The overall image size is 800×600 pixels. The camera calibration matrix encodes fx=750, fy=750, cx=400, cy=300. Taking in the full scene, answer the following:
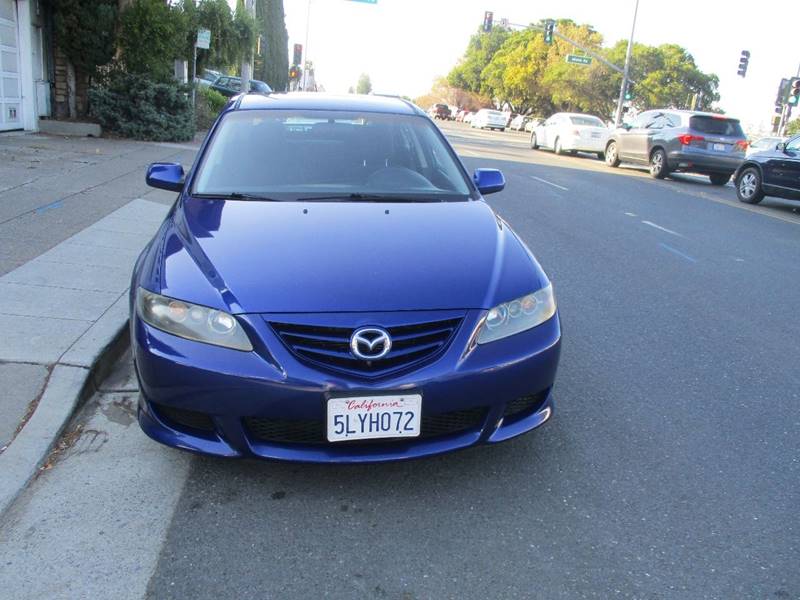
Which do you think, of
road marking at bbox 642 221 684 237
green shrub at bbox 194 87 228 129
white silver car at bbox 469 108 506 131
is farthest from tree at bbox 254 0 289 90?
road marking at bbox 642 221 684 237

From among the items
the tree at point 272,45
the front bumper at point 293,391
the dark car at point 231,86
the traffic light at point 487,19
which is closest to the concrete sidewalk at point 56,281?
the front bumper at point 293,391

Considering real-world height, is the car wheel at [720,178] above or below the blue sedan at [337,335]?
below

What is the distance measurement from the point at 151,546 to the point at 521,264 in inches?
76.8

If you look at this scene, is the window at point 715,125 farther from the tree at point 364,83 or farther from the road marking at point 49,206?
the tree at point 364,83

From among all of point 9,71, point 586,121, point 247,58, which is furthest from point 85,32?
point 586,121

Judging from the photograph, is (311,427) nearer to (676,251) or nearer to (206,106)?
(676,251)

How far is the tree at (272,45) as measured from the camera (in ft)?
159

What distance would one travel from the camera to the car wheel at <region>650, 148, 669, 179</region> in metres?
18.7

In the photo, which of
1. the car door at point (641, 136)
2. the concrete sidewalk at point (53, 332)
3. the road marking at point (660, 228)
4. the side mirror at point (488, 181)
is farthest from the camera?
the car door at point (641, 136)

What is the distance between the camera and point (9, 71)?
13.7m

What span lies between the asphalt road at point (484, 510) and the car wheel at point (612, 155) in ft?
58.0

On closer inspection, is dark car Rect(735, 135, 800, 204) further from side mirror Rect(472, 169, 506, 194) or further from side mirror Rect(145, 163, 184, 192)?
side mirror Rect(145, 163, 184, 192)

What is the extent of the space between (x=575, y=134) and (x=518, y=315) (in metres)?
22.8

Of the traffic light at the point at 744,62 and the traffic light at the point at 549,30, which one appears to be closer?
the traffic light at the point at 744,62
